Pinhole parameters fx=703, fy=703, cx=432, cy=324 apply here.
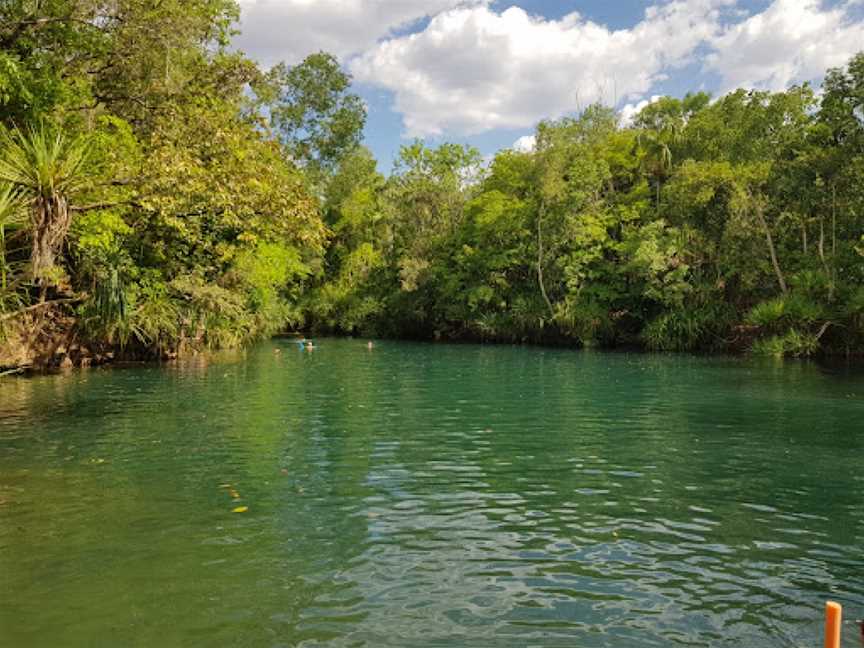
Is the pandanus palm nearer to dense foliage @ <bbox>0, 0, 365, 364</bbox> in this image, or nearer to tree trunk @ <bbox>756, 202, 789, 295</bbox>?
dense foliage @ <bbox>0, 0, 365, 364</bbox>

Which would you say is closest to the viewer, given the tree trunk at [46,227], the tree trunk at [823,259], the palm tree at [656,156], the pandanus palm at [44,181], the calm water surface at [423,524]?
the calm water surface at [423,524]

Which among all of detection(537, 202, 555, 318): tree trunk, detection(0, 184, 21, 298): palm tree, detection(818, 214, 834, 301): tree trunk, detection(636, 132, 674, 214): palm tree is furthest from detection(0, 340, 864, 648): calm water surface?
detection(636, 132, 674, 214): palm tree

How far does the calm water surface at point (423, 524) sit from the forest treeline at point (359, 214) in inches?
213

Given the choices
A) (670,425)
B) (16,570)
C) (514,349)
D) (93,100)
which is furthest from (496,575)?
(514,349)

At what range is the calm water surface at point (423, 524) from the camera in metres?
5.64

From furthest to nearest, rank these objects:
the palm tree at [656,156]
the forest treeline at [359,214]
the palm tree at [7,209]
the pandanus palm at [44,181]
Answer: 1. the palm tree at [656,156]
2. the forest treeline at [359,214]
3. the pandanus palm at [44,181]
4. the palm tree at [7,209]

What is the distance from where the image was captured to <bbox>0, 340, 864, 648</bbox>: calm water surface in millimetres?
5645

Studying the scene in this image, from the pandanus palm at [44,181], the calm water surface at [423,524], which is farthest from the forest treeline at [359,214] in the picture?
the calm water surface at [423,524]

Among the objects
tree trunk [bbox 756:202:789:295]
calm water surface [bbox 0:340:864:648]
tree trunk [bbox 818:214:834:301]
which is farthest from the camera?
tree trunk [bbox 756:202:789:295]

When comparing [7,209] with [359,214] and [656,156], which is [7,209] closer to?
[656,156]

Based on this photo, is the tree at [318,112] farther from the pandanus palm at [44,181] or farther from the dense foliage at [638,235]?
the pandanus palm at [44,181]

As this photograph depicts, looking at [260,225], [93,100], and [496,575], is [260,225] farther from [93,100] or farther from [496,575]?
[496,575]

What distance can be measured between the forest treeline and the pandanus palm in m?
0.05

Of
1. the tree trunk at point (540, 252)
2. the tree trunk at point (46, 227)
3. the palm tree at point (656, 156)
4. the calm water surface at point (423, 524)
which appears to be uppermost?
the palm tree at point (656, 156)
